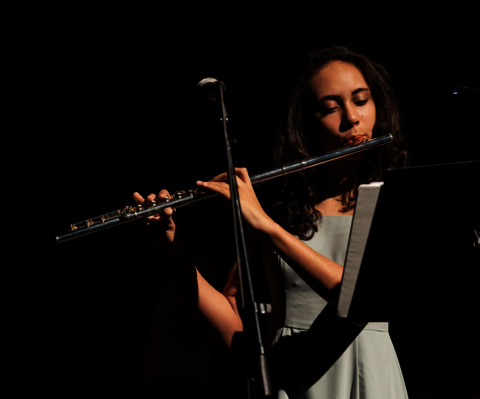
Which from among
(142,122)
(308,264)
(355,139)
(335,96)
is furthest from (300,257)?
(142,122)

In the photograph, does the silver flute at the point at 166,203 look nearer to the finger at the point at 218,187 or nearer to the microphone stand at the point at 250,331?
the finger at the point at 218,187

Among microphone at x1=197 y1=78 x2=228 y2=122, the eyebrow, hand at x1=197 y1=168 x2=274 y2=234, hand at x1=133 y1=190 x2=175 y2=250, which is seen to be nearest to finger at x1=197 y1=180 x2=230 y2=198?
hand at x1=197 y1=168 x2=274 y2=234

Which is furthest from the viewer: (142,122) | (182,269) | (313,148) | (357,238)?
(142,122)

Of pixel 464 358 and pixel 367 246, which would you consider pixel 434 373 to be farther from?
pixel 367 246

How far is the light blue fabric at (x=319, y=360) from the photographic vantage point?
113 cm

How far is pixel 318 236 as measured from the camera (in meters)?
1.40

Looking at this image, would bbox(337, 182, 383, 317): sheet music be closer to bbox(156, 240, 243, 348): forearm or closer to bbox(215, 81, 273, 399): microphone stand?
bbox(215, 81, 273, 399): microphone stand

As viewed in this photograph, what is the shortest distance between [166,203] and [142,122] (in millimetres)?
1323

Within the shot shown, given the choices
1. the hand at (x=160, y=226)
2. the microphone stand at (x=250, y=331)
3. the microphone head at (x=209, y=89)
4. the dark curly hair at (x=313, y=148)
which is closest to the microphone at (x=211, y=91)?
the microphone head at (x=209, y=89)

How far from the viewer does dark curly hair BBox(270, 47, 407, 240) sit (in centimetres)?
153

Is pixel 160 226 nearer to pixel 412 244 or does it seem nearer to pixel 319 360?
pixel 319 360

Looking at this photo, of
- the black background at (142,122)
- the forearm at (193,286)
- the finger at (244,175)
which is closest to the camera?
the finger at (244,175)

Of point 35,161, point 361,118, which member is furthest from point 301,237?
point 35,161

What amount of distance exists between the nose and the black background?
820 mm
